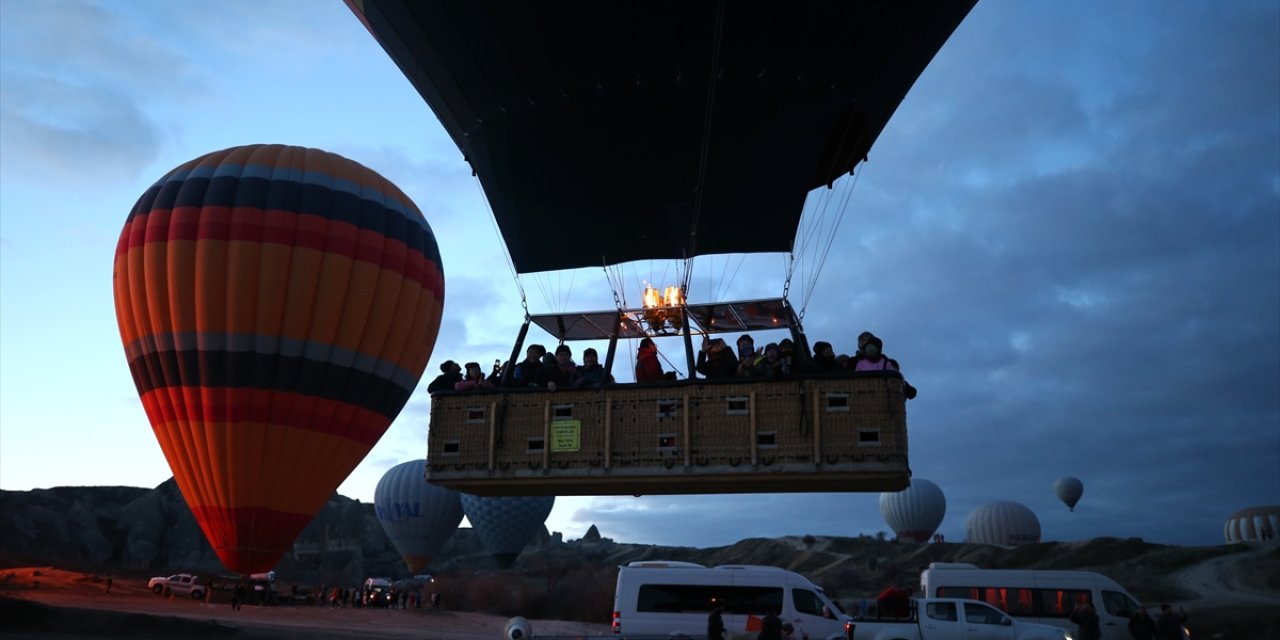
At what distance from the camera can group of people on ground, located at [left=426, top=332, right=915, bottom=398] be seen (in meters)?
Answer: 9.27

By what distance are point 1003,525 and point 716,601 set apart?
178 feet

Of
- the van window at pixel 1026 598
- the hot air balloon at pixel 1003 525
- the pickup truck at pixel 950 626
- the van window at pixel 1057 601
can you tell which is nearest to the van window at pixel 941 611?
the pickup truck at pixel 950 626

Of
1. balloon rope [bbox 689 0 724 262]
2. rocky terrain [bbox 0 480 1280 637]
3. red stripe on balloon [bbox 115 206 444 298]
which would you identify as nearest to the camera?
balloon rope [bbox 689 0 724 262]

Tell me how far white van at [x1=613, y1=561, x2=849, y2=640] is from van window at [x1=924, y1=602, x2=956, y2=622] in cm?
135

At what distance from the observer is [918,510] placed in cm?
6544

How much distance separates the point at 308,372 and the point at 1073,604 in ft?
59.0

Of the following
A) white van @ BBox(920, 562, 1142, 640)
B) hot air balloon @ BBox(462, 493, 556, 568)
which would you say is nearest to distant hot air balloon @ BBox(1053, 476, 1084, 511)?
hot air balloon @ BBox(462, 493, 556, 568)

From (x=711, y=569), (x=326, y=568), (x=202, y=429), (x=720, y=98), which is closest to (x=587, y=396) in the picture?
(x=720, y=98)

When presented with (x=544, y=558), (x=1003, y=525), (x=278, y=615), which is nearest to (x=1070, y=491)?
(x=1003, y=525)

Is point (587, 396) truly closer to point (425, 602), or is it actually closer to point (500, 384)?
point (500, 384)

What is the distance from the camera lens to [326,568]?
238 ft

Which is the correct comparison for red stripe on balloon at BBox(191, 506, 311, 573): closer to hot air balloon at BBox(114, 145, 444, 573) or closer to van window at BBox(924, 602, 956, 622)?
hot air balloon at BBox(114, 145, 444, 573)

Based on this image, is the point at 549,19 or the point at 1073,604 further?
the point at 1073,604

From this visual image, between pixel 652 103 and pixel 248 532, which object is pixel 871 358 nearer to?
pixel 652 103
